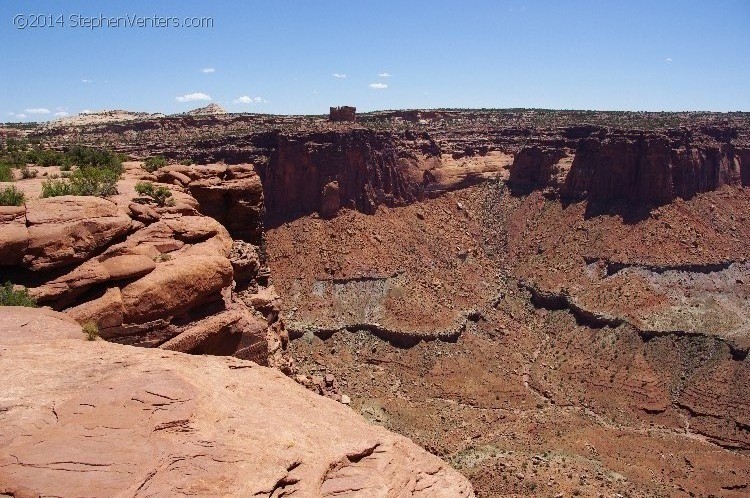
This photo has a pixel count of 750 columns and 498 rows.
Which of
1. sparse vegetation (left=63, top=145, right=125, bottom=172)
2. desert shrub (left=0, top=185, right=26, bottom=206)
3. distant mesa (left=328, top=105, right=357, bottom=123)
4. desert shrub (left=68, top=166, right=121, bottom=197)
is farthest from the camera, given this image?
distant mesa (left=328, top=105, right=357, bottom=123)

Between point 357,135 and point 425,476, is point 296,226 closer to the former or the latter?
point 357,135

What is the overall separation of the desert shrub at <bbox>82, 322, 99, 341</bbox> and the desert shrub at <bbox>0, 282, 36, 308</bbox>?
1440 millimetres

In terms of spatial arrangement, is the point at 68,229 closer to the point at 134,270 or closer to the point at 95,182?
the point at 134,270

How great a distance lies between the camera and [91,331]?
44.4 ft

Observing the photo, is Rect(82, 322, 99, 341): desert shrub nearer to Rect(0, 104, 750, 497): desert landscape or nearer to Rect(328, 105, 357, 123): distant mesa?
Rect(0, 104, 750, 497): desert landscape

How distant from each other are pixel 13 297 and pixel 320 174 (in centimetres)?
5960

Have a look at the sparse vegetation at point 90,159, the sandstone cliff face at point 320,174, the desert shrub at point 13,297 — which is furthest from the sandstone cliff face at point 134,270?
the sandstone cliff face at point 320,174

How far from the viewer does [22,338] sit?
1176cm

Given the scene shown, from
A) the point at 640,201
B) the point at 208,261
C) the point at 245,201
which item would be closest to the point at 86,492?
the point at 208,261

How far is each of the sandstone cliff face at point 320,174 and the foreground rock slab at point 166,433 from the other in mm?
59677

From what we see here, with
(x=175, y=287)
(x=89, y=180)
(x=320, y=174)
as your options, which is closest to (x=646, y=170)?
(x=320, y=174)

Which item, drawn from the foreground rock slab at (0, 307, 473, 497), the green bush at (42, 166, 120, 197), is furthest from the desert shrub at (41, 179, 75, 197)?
the foreground rock slab at (0, 307, 473, 497)

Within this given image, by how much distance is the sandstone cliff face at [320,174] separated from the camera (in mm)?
71375

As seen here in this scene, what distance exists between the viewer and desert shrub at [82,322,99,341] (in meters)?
13.2
